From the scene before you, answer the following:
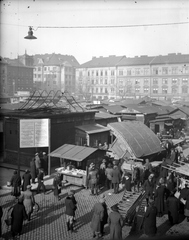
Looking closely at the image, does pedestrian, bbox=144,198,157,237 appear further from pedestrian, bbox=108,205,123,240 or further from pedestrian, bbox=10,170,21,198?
pedestrian, bbox=10,170,21,198

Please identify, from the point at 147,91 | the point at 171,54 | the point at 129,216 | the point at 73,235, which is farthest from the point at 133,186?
the point at 171,54

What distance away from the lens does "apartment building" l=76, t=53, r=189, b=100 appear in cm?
6488

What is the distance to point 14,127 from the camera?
18109mm

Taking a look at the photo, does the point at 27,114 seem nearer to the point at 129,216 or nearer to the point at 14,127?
the point at 14,127

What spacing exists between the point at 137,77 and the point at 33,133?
58.1 meters

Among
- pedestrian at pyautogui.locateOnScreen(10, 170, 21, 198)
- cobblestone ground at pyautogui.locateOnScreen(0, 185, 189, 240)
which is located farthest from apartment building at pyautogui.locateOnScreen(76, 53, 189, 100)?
cobblestone ground at pyautogui.locateOnScreen(0, 185, 189, 240)

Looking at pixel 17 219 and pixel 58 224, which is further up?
pixel 17 219

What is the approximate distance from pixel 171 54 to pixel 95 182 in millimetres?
62712

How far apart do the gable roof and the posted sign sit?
6035cm

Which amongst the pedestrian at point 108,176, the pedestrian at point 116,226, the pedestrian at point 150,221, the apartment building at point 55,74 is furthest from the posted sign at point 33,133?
the apartment building at point 55,74

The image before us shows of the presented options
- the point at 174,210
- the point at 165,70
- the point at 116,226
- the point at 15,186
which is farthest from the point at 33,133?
the point at 165,70

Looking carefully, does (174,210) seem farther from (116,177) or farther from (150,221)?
(116,177)

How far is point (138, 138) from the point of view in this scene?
18359 millimetres

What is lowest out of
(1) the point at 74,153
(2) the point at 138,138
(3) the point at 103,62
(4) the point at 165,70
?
(1) the point at 74,153
